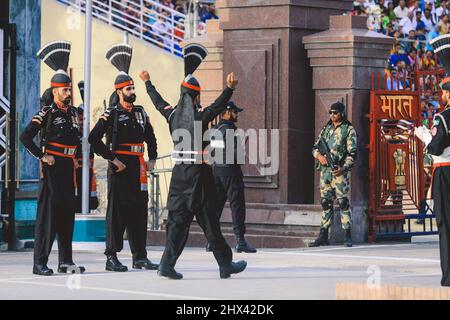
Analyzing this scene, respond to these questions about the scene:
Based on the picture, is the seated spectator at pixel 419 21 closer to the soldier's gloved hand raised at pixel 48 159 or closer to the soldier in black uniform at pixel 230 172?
the soldier in black uniform at pixel 230 172

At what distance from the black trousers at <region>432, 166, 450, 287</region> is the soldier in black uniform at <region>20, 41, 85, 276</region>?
151 inches

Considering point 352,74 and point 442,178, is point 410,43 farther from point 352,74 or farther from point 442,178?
point 442,178

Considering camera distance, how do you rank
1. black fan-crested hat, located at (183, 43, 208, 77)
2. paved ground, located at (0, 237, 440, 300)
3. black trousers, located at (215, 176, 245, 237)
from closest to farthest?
paved ground, located at (0, 237, 440, 300) → black fan-crested hat, located at (183, 43, 208, 77) → black trousers, located at (215, 176, 245, 237)

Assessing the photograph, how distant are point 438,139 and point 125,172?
3.63m

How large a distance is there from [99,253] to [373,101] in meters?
4.19

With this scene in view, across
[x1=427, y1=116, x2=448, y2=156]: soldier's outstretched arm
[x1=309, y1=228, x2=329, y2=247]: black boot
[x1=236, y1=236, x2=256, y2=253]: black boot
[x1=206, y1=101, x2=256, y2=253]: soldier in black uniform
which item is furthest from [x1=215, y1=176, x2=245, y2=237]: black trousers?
[x1=427, y1=116, x2=448, y2=156]: soldier's outstretched arm

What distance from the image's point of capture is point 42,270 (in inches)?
573

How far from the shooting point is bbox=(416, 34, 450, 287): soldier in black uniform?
13047 millimetres

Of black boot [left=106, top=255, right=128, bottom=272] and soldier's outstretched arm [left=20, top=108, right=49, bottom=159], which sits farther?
black boot [left=106, top=255, right=128, bottom=272]

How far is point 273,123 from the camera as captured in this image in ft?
63.8

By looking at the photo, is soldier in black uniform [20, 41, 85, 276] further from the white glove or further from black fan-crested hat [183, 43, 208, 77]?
the white glove

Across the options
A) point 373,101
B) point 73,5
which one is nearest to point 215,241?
point 373,101
